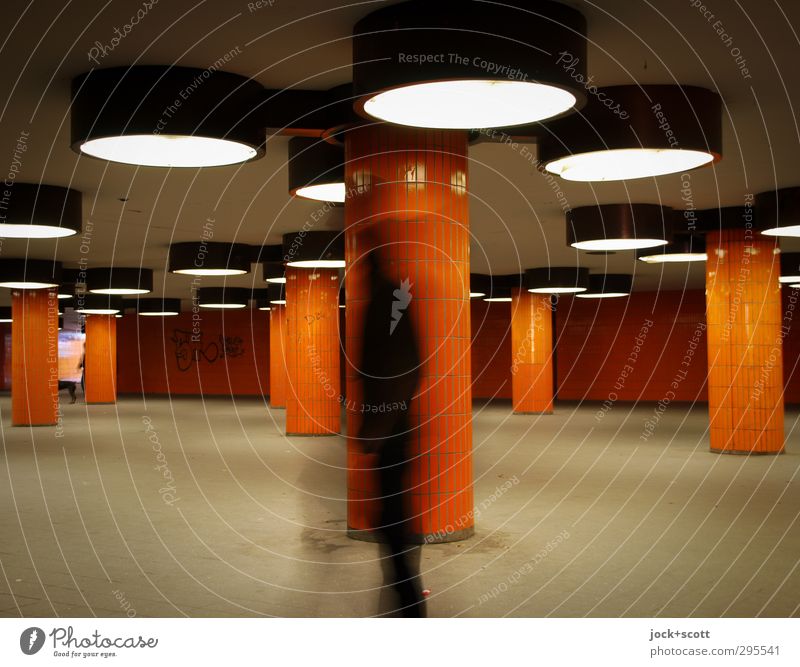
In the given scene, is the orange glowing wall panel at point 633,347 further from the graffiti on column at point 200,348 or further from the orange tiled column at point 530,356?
the graffiti on column at point 200,348

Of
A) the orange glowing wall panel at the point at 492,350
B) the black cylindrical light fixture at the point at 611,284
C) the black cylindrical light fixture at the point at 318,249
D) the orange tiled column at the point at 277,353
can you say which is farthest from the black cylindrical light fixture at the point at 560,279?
the orange glowing wall panel at the point at 492,350

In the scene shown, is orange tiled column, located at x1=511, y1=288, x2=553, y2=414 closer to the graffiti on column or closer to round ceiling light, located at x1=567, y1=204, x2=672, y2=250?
round ceiling light, located at x1=567, y1=204, x2=672, y2=250

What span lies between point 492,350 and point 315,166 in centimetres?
2899

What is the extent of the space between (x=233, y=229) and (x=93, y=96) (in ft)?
34.7


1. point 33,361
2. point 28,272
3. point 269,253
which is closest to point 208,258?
point 269,253

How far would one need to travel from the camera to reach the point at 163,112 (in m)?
8.13

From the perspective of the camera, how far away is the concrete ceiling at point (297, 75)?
7.22 meters

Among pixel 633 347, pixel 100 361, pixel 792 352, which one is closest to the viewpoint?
pixel 792 352

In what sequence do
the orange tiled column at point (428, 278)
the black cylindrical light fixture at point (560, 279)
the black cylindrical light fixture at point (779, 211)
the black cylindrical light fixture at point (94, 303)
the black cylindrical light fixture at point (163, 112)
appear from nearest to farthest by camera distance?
the black cylindrical light fixture at point (163, 112), the orange tiled column at point (428, 278), the black cylindrical light fixture at point (779, 211), the black cylindrical light fixture at point (560, 279), the black cylindrical light fixture at point (94, 303)

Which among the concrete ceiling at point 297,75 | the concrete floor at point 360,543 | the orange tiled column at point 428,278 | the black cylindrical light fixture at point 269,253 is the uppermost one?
the concrete ceiling at point 297,75

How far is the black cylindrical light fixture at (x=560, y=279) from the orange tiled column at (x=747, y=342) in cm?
932

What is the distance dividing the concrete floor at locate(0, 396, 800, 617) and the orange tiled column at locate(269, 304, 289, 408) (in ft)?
42.7

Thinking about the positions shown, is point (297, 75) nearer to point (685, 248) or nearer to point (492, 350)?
point (685, 248)

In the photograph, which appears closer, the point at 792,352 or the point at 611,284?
the point at 611,284
